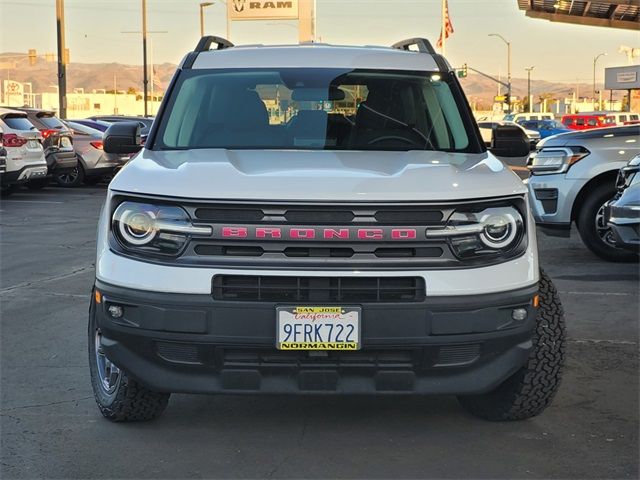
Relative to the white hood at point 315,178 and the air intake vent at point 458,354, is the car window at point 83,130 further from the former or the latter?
the air intake vent at point 458,354

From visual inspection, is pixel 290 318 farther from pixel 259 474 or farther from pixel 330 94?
pixel 330 94

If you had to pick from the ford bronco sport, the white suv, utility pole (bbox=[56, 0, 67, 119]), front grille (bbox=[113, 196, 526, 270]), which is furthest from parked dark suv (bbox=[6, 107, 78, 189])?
front grille (bbox=[113, 196, 526, 270])

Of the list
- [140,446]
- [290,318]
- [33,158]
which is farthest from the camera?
[33,158]

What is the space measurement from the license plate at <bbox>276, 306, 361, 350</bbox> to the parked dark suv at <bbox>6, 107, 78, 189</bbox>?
15762mm

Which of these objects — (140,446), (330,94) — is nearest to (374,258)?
(140,446)

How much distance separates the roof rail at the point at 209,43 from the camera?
575 centimetres

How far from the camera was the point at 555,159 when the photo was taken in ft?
32.9

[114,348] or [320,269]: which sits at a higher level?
[320,269]

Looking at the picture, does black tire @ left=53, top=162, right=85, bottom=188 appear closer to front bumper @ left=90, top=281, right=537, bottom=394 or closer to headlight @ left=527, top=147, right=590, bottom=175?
headlight @ left=527, top=147, right=590, bottom=175

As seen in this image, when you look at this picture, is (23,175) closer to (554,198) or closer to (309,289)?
(554,198)

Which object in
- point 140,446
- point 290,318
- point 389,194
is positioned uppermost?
point 389,194

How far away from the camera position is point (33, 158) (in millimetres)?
17203

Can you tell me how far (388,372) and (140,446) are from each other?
122 centimetres

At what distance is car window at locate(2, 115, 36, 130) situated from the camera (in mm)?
17000
